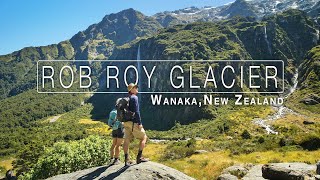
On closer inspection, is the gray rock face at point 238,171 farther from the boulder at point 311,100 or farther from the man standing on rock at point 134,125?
the boulder at point 311,100

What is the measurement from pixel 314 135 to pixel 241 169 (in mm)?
25047

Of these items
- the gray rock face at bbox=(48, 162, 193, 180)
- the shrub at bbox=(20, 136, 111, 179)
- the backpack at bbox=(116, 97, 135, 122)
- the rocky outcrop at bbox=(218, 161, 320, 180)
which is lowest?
the shrub at bbox=(20, 136, 111, 179)

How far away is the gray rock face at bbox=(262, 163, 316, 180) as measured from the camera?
23.2 meters

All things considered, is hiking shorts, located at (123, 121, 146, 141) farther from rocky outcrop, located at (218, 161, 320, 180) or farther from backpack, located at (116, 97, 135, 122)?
rocky outcrop, located at (218, 161, 320, 180)

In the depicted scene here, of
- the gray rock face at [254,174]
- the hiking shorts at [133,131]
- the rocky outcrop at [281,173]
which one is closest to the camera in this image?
the hiking shorts at [133,131]

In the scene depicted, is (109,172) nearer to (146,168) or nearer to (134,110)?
(146,168)

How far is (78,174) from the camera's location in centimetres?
1761

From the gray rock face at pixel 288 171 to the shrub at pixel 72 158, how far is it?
1884 centimetres

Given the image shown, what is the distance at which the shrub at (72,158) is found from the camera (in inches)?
1492

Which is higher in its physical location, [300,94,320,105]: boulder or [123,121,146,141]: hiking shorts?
[123,121,146,141]: hiking shorts

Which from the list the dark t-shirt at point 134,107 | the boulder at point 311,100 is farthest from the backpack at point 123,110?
the boulder at point 311,100

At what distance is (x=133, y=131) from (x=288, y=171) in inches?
469

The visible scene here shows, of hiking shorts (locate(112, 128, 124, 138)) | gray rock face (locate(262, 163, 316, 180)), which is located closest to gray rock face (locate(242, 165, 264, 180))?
gray rock face (locate(262, 163, 316, 180))

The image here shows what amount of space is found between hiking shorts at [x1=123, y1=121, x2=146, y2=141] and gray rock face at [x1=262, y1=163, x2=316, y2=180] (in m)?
11.4
